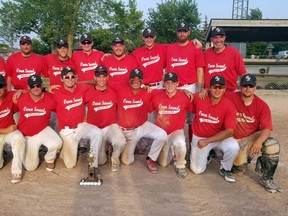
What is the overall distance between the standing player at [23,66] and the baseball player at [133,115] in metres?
1.78

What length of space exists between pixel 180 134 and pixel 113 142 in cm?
109

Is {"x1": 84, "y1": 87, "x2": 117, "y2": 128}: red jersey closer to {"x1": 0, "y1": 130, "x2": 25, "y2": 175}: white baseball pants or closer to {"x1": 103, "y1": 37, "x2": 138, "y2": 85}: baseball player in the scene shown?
{"x1": 103, "y1": 37, "x2": 138, "y2": 85}: baseball player

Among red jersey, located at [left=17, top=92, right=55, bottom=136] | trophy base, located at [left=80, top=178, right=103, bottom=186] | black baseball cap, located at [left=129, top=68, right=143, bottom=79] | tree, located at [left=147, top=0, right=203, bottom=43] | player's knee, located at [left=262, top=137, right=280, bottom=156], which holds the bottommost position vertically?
trophy base, located at [left=80, top=178, right=103, bottom=186]

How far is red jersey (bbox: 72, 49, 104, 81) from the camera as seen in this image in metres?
6.55

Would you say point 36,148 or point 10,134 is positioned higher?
point 10,134

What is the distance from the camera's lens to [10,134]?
5.40m

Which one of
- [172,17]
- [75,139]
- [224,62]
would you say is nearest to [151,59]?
[224,62]

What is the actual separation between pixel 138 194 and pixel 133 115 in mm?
1686

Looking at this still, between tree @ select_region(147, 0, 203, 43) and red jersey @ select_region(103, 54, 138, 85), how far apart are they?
38.3 meters

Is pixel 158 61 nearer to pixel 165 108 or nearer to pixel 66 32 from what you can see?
pixel 165 108

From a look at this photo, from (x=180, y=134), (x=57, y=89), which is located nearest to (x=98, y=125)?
(x=57, y=89)

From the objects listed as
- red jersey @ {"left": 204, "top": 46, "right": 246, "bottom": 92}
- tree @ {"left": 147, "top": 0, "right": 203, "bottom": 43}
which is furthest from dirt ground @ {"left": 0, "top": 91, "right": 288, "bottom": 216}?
tree @ {"left": 147, "top": 0, "right": 203, "bottom": 43}

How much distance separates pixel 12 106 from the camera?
18.4 feet

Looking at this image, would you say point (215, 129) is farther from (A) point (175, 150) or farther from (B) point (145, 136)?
(B) point (145, 136)
